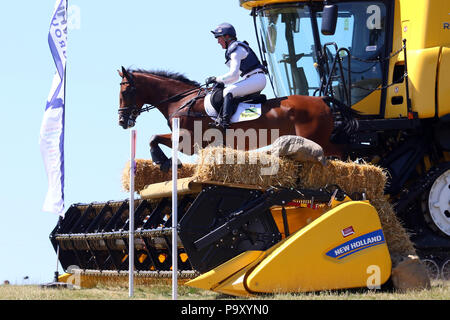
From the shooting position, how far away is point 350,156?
14.5 meters

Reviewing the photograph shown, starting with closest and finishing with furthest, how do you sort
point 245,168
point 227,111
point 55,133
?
point 245,168 → point 55,133 → point 227,111

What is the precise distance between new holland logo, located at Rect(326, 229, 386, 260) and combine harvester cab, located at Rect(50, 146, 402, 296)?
0.01 metres

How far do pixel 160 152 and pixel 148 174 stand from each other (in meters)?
0.39

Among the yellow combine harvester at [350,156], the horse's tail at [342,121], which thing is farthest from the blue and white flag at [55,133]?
the horse's tail at [342,121]

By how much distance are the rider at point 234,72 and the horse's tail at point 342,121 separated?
1.31m

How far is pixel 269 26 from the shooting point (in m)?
14.8

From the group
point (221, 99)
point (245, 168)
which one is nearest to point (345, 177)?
point (245, 168)

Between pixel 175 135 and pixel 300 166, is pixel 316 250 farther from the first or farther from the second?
pixel 175 135

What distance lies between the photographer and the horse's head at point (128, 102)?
1387 cm

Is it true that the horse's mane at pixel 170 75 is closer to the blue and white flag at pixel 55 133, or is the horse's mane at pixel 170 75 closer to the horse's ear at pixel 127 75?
the horse's ear at pixel 127 75

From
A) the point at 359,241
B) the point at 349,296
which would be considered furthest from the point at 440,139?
the point at 349,296

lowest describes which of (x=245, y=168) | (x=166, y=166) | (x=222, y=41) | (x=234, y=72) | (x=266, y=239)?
(x=266, y=239)

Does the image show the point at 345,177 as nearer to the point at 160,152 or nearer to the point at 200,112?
the point at 160,152

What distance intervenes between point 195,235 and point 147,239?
4.20 ft
